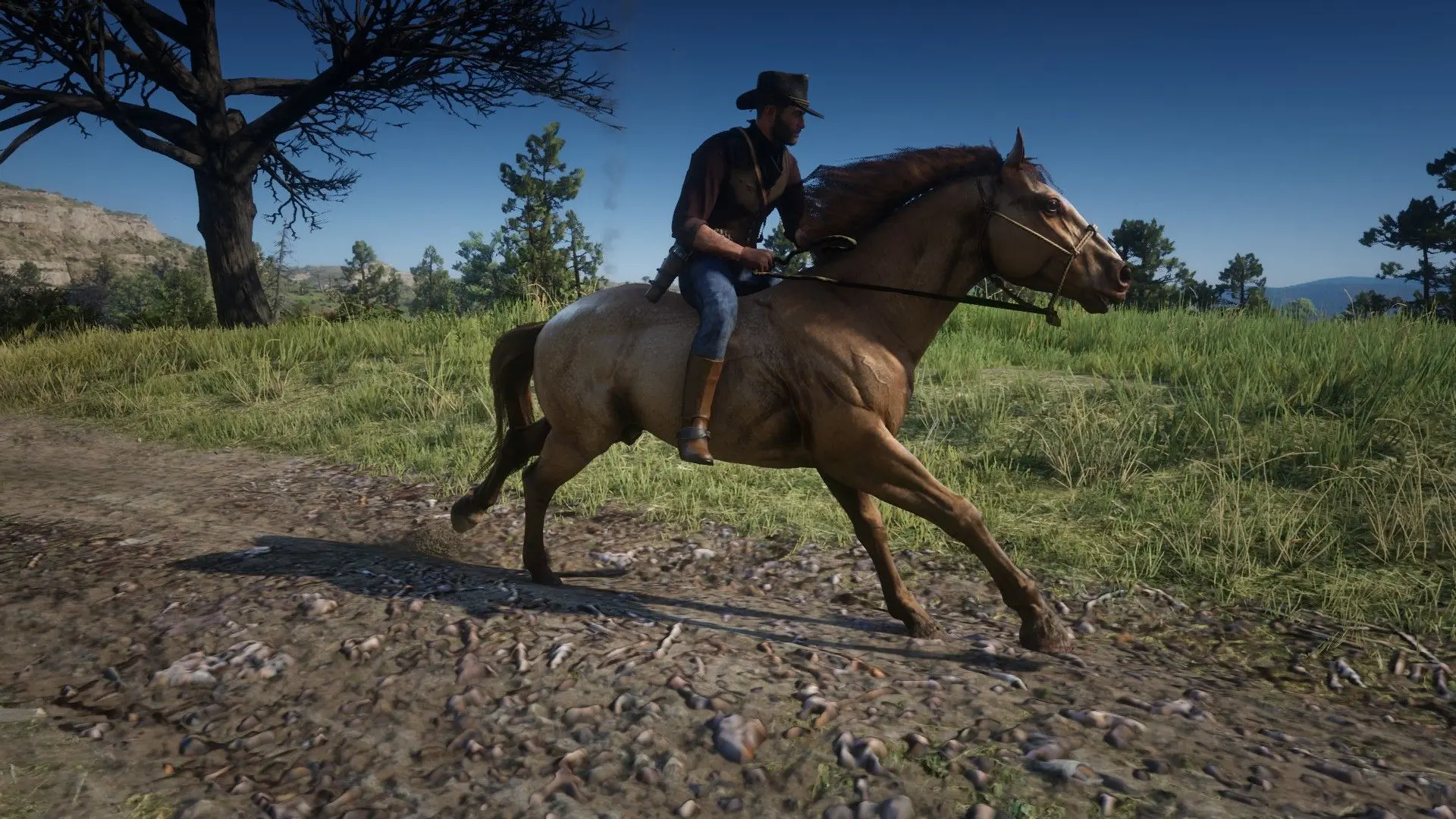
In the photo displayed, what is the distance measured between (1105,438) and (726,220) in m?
3.81

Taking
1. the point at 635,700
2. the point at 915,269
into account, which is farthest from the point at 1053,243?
the point at 635,700

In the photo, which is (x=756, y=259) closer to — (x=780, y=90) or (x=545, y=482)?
(x=780, y=90)

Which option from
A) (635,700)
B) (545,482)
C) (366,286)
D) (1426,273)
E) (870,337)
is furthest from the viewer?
(366,286)

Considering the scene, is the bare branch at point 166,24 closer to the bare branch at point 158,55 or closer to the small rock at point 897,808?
the bare branch at point 158,55

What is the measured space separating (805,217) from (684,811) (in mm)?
2576

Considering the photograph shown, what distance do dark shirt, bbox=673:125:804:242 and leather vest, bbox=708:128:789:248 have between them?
2 centimetres

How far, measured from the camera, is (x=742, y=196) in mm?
3732

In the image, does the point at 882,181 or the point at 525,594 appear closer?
the point at 882,181

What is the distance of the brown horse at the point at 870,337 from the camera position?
10.9ft

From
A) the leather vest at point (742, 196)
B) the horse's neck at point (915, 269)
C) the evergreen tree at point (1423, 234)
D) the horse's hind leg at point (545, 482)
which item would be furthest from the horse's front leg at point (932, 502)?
the evergreen tree at point (1423, 234)

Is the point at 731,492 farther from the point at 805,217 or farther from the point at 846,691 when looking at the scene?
the point at 846,691

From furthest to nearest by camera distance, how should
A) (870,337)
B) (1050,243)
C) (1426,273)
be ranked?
(1426,273), (870,337), (1050,243)

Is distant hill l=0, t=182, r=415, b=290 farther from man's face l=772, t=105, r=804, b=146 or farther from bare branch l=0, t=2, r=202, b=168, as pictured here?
man's face l=772, t=105, r=804, b=146

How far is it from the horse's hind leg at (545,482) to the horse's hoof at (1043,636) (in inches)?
85.1
